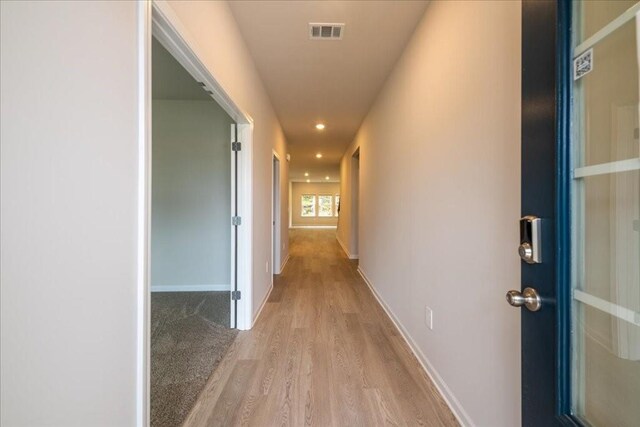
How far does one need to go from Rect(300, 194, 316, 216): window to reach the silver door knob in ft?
49.4

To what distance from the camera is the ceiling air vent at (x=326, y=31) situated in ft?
7.35

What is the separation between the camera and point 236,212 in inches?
102

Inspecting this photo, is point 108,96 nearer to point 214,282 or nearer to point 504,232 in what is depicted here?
point 504,232

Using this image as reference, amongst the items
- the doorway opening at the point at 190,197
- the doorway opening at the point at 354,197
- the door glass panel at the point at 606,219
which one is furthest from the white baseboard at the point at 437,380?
the doorway opening at the point at 354,197

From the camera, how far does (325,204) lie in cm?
1587

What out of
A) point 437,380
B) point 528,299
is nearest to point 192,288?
point 437,380

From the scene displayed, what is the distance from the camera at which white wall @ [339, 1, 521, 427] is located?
1151mm

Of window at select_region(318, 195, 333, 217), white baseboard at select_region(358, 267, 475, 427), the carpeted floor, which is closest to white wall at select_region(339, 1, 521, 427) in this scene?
white baseboard at select_region(358, 267, 475, 427)

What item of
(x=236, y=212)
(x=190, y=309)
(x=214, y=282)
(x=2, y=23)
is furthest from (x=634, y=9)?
(x=214, y=282)

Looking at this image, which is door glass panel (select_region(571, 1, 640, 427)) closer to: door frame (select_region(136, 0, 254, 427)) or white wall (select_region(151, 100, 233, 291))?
door frame (select_region(136, 0, 254, 427))

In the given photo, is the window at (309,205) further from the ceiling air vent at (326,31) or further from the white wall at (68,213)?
the white wall at (68,213)

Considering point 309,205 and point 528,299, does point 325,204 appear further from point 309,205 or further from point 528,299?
point 528,299

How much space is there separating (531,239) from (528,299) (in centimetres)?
16

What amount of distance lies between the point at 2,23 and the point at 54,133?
0.23m
